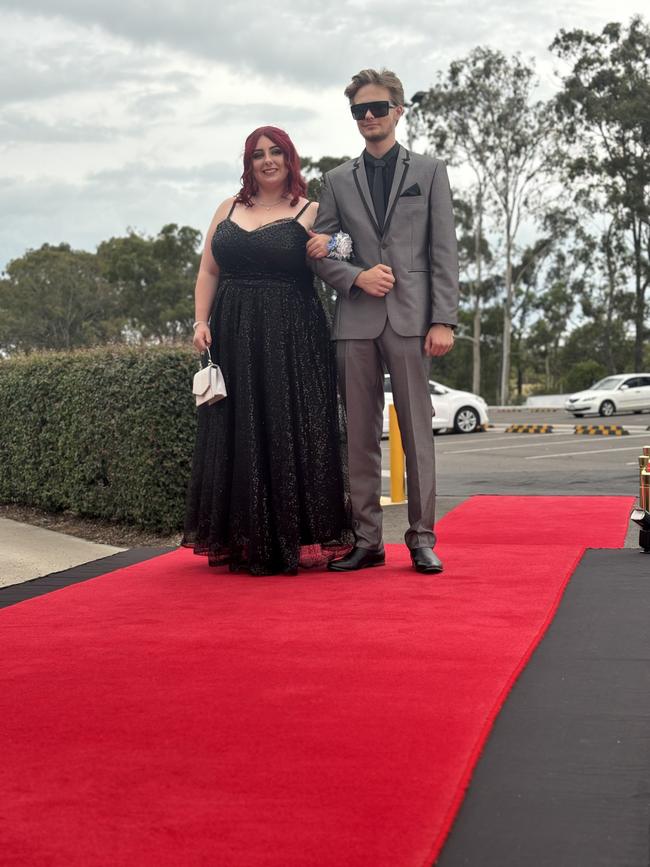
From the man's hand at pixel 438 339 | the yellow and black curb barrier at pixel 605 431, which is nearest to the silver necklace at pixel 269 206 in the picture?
the man's hand at pixel 438 339

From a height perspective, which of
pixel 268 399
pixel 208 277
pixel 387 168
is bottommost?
pixel 268 399

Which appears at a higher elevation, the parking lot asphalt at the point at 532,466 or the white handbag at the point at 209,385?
the white handbag at the point at 209,385

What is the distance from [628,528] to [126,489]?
10.6 ft

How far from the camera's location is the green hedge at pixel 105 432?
7.27 meters

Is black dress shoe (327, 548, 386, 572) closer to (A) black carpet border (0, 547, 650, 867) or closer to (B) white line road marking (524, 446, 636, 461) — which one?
(A) black carpet border (0, 547, 650, 867)

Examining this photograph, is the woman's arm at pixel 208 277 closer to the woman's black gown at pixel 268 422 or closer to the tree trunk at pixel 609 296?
the woman's black gown at pixel 268 422

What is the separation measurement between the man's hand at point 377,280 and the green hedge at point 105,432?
7.72 ft

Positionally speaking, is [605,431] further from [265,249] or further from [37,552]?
[265,249]

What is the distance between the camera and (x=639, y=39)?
140 feet

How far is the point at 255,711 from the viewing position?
3.04m

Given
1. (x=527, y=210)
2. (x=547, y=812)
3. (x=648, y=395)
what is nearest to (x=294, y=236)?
(x=547, y=812)

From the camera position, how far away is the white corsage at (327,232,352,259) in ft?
17.3

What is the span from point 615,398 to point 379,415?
27.9 m

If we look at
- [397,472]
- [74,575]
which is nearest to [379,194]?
[74,575]
